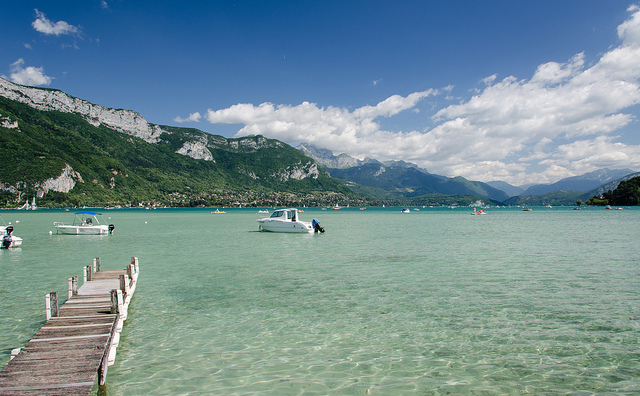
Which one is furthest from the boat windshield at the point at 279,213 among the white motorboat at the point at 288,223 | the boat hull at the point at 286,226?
the boat hull at the point at 286,226

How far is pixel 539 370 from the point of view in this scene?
847 cm

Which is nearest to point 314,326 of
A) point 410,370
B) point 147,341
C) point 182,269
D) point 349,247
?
point 410,370

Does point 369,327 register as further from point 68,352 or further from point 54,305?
point 54,305

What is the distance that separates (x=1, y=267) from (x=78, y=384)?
24.3 meters

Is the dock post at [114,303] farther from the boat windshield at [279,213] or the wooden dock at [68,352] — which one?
the boat windshield at [279,213]

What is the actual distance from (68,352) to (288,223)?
42.7 metres

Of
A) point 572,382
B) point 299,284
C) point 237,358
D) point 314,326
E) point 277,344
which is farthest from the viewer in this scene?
point 299,284

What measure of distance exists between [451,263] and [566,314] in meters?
11.8

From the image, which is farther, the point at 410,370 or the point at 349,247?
the point at 349,247

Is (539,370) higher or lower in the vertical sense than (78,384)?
lower

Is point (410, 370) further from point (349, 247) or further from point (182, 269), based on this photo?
point (349, 247)

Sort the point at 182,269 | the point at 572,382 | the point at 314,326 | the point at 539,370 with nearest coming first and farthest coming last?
the point at 572,382 < the point at 539,370 < the point at 314,326 < the point at 182,269

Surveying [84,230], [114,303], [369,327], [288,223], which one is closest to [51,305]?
[114,303]

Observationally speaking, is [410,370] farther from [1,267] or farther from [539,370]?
[1,267]
